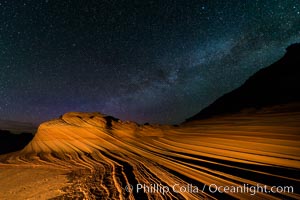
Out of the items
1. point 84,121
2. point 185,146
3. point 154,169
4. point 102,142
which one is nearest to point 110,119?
point 84,121

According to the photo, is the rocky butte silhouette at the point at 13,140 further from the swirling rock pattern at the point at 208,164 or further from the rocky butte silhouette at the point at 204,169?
the swirling rock pattern at the point at 208,164

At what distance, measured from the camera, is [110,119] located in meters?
13.5

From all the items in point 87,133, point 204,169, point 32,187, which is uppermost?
point 87,133

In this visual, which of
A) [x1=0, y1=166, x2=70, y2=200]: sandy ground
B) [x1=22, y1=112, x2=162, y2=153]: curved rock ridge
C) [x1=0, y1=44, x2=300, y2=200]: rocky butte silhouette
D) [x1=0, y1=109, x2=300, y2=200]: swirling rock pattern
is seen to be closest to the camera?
→ [x1=0, y1=44, x2=300, y2=200]: rocky butte silhouette

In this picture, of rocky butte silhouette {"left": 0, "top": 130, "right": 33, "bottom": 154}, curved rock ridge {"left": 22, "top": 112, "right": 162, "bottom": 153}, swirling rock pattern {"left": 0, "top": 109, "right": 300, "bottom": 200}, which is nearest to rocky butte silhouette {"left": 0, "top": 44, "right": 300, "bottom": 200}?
swirling rock pattern {"left": 0, "top": 109, "right": 300, "bottom": 200}

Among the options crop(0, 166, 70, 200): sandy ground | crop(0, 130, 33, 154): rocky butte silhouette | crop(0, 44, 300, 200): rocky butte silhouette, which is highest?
crop(0, 44, 300, 200): rocky butte silhouette

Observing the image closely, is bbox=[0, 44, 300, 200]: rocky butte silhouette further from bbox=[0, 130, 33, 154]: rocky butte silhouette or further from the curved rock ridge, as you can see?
bbox=[0, 130, 33, 154]: rocky butte silhouette

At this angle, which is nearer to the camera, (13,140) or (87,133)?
(87,133)

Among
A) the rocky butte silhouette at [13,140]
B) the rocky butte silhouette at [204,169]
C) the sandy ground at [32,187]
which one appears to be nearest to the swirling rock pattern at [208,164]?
the rocky butte silhouette at [204,169]

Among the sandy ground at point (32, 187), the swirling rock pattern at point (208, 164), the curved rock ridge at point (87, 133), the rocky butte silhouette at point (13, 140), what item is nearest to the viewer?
the swirling rock pattern at point (208, 164)

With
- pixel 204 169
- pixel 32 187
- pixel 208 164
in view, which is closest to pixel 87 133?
pixel 32 187

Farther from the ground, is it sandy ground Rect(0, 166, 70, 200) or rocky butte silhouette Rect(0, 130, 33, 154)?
sandy ground Rect(0, 166, 70, 200)

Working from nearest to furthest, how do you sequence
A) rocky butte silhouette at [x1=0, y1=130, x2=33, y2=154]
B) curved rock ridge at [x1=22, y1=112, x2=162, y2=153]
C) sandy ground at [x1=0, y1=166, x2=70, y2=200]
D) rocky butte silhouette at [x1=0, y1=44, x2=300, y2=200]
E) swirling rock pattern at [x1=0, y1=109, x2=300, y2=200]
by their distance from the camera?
rocky butte silhouette at [x1=0, y1=44, x2=300, y2=200]
swirling rock pattern at [x1=0, y1=109, x2=300, y2=200]
sandy ground at [x1=0, y1=166, x2=70, y2=200]
curved rock ridge at [x1=22, y1=112, x2=162, y2=153]
rocky butte silhouette at [x1=0, y1=130, x2=33, y2=154]

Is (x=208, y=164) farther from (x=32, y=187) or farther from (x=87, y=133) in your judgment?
(x=87, y=133)
